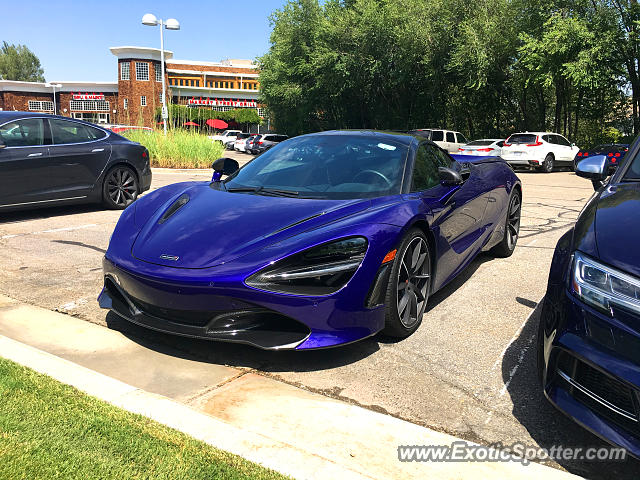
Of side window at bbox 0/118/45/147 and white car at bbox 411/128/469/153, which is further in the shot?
white car at bbox 411/128/469/153

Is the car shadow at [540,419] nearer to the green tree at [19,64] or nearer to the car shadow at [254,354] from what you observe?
the car shadow at [254,354]

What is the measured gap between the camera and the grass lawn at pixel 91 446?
219 cm

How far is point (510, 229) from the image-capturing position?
6336 millimetres

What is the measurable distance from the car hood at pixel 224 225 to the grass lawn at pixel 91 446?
3.17ft

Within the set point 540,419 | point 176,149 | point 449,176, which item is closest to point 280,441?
point 540,419

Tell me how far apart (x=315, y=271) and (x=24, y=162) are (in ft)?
19.9

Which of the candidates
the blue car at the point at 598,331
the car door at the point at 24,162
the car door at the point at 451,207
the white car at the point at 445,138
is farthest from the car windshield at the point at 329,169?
the white car at the point at 445,138

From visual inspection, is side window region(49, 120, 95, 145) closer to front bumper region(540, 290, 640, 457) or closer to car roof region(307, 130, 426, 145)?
car roof region(307, 130, 426, 145)

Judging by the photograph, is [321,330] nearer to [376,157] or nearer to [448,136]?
[376,157]

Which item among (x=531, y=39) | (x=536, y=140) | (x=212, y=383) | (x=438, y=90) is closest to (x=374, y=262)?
(x=212, y=383)

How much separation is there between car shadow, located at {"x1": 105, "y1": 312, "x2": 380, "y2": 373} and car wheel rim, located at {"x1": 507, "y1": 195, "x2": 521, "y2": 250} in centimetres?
306

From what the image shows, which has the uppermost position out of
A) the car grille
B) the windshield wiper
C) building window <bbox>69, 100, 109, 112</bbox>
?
building window <bbox>69, 100, 109, 112</bbox>

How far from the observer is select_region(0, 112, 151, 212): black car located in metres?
7.61

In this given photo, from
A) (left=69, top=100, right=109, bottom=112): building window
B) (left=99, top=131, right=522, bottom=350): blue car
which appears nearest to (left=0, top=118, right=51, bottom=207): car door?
(left=99, top=131, right=522, bottom=350): blue car
